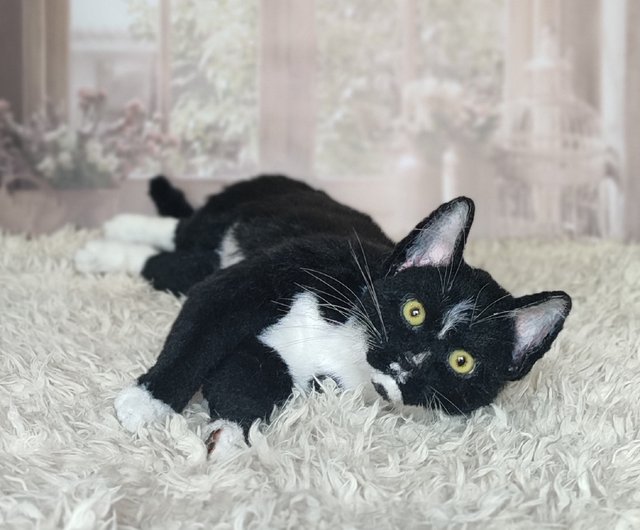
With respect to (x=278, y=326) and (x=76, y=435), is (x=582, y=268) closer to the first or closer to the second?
(x=278, y=326)

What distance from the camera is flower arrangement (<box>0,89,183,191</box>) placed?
247 cm

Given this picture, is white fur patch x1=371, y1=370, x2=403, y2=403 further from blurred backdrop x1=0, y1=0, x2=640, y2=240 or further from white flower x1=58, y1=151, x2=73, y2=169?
white flower x1=58, y1=151, x2=73, y2=169

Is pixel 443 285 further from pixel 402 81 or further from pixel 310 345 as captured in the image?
pixel 402 81

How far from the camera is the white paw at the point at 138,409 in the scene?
93 centimetres

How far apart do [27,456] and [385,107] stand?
2.09 meters

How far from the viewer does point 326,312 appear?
1.01m

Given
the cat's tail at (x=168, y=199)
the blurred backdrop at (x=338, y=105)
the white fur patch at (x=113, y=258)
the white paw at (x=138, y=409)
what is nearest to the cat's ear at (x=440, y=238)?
the white paw at (x=138, y=409)

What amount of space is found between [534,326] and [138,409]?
1.66 feet

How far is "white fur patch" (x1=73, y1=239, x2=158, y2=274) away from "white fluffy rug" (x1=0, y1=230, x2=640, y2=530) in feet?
1.29

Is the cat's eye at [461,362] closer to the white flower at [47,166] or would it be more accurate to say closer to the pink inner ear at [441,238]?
the pink inner ear at [441,238]

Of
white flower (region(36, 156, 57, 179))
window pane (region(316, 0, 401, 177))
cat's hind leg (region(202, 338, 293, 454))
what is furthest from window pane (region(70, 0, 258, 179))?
cat's hind leg (region(202, 338, 293, 454))

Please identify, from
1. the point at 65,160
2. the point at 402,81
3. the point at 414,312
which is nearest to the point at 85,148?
the point at 65,160

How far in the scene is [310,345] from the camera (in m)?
1.02

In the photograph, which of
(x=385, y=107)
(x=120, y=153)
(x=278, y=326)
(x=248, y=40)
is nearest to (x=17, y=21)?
(x=120, y=153)
